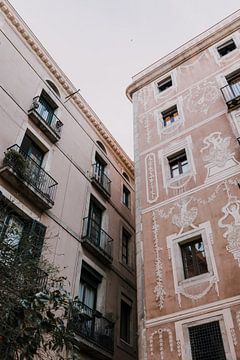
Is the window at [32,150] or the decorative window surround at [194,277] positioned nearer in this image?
the decorative window surround at [194,277]

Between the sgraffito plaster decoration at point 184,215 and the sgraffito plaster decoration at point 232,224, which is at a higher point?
the sgraffito plaster decoration at point 184,215

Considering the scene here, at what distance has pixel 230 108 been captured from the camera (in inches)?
551

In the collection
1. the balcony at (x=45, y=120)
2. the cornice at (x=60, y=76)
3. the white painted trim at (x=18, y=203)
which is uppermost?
the cornice at (x=60, y=76)

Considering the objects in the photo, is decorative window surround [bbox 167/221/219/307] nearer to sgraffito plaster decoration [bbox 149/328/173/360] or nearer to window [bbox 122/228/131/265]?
sgraffito plaster decoration [bbox 149/328/173/360]

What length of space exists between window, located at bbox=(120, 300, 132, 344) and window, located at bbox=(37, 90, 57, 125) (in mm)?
8494

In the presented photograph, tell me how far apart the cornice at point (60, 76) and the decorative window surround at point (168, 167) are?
18.2 feet

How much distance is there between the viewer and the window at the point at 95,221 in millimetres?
15223

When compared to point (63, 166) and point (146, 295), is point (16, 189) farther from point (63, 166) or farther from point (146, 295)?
point (146, 295)

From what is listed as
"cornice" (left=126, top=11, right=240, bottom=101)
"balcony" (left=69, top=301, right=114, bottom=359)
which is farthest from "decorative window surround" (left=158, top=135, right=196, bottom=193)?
"cornice" (left=126, top=11, right=240, bottom=101)

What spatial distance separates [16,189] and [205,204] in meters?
6.16

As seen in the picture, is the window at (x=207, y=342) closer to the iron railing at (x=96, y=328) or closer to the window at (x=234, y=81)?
A: the iron railing at (x=96, y=328)

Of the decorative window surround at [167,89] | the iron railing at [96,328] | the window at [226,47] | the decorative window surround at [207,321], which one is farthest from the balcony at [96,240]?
the window at [226,47]

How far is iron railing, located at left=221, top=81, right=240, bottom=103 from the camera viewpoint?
1440cm

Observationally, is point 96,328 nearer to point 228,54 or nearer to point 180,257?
point 180,257
